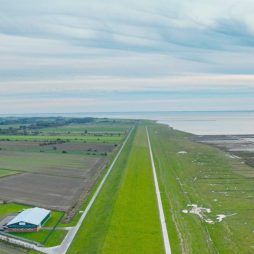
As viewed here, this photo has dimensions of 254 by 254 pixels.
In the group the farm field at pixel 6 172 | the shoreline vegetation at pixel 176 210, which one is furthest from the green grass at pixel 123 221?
the farm field at pixel 6 172

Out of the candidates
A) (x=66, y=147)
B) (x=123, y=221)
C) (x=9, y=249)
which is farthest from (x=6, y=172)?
(x=66, y=147)

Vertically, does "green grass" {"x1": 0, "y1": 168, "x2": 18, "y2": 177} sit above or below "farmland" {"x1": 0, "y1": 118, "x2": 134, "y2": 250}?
below

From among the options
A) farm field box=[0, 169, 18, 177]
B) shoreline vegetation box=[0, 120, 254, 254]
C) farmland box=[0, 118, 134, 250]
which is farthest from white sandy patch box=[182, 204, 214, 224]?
farm field box=[0, 169, 18, 177]

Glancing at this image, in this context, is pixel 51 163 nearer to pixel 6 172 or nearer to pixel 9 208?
pixel 6 172

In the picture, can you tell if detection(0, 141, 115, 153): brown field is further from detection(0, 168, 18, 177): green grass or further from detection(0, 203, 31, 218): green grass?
detection(0, 203, 31, 218): green grass

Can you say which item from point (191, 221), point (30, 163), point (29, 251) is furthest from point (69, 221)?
point (30, 163)
